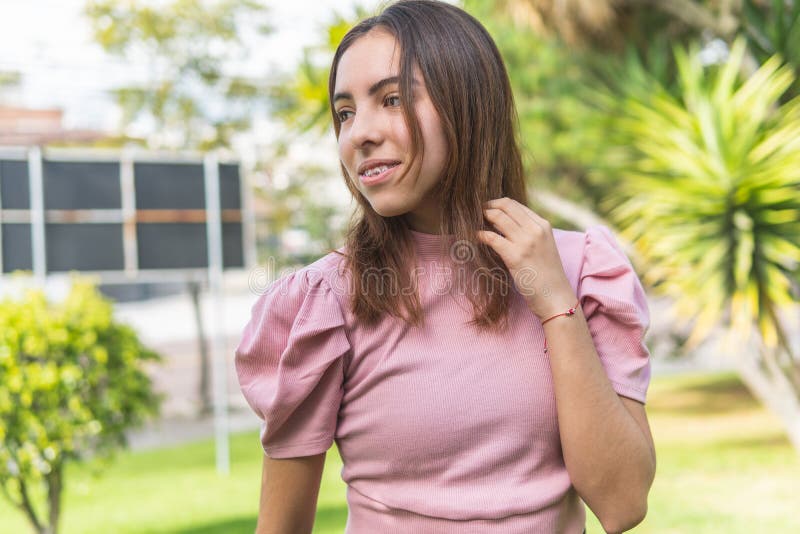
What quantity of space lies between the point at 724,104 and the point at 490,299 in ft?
14.2

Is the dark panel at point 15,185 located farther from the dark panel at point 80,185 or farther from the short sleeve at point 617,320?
the short sleeve at point 617,320

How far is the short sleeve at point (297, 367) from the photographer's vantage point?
1.28 meters

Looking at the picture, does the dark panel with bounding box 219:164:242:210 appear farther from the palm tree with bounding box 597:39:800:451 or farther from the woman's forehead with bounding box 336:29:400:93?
the woman's forehead with bounding box 336:29:400:93

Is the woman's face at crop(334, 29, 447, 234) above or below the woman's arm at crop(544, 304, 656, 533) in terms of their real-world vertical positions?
above

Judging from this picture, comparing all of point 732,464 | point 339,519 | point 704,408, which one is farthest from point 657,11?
point 704,408

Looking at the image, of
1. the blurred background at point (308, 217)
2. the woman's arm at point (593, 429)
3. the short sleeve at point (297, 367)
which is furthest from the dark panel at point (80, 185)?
the woman's arm at point (593, 429)

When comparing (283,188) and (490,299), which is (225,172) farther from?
(490,299)

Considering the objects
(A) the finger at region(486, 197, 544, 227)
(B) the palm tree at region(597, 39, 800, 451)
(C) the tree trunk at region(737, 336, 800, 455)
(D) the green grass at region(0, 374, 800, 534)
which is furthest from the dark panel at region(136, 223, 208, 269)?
(A) the finger at region(486, 197, 544, 227)

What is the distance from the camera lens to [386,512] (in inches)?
50.6

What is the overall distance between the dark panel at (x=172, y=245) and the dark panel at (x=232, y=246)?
0.64m

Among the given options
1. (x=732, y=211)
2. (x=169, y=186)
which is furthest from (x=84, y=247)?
(x=732, y=211)

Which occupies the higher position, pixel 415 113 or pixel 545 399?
pixel 415 113

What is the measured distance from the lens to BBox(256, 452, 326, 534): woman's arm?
4.34 feet

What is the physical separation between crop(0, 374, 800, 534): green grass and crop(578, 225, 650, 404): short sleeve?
450cm
